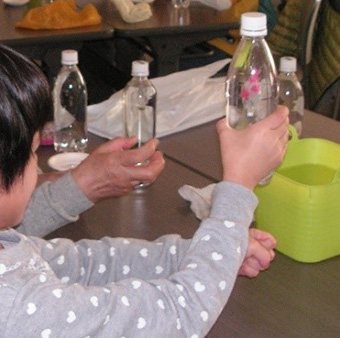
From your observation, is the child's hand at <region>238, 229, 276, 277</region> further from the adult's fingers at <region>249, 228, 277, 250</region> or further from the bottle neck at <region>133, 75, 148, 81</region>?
the bottle neck at <region>133, 75, 148, 81</region>

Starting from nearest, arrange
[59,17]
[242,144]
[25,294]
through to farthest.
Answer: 1. [25,294]
2. [242,144]
3. [59,17]

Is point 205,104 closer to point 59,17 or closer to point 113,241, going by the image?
point 113,241

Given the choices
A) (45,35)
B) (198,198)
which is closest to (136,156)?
(198,198)

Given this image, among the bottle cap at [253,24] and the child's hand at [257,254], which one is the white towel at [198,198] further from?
the bottle cap at [253,24]

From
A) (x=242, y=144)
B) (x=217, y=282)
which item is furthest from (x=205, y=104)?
(x=217, y=282)

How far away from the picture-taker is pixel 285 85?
6.59 ft

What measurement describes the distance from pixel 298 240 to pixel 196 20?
6.58 ft

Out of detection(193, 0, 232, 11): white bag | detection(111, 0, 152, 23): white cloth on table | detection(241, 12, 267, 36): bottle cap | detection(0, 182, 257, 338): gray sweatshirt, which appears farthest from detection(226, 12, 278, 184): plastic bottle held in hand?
detection(193, 0, 232, 11): white bag

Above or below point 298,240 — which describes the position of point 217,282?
above

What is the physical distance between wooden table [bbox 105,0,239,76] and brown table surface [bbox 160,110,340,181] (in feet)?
A: 3.76

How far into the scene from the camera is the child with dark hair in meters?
0.97

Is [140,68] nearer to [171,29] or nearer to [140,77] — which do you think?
[140,77]

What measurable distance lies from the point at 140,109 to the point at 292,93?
0.37 meters

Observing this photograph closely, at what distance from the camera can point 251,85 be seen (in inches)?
63.7
